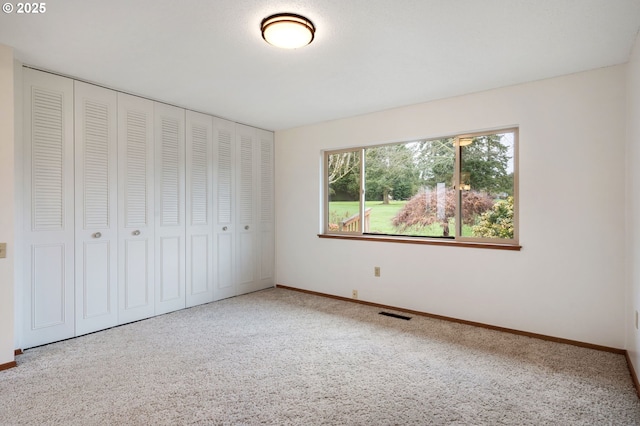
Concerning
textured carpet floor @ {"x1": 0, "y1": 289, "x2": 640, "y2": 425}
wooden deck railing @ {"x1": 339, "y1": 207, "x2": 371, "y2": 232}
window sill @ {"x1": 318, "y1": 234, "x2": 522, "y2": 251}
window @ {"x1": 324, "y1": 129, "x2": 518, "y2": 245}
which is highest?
window @ {"x1": 324, "y1": 129, "x2": 518, "y2": 245}

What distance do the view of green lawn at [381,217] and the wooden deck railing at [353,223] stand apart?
4cm

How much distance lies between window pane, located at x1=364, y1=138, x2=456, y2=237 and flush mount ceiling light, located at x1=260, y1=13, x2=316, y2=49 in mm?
2170

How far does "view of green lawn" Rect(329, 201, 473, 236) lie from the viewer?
3911 millimetres

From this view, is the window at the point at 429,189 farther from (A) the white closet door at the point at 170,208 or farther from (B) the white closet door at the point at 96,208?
(B) the white closet door at the point at 96,208

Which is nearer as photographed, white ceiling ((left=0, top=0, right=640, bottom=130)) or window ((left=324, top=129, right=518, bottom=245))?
white ceiling ((left=0, top=0, right=640, bottom=130))

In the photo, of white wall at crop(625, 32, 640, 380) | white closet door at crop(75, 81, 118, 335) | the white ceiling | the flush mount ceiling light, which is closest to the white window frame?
the white ceiling

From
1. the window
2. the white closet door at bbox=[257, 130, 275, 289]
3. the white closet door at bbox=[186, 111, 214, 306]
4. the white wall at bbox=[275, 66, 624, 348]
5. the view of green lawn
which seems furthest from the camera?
the white closet door at bbox=[257, 130, 275, 289]

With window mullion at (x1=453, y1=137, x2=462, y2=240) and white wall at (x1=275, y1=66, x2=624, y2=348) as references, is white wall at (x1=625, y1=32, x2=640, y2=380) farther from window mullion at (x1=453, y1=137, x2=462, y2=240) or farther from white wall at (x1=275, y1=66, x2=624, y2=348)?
window mullion at (x1=453, y1=137, x2=462, y2=240)

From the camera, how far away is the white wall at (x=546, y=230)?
282cm

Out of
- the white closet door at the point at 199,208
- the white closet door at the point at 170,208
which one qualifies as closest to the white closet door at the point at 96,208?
the white closet door at the point at 170,208

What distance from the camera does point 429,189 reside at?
3938mm

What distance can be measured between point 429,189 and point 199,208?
111 inches

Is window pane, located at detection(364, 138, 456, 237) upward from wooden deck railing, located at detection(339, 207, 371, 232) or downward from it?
upward

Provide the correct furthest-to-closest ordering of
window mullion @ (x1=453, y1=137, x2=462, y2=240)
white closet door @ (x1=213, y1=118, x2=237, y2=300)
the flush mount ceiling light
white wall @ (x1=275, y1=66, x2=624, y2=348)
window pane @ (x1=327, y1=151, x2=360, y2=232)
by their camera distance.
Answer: window pane @ (x1=327, y1=151, x2=360, y2=232) → white closet door @ (x1=213, y1=118, x2=237, y2=300) → window mullion @ (x1=453, y1=137, x2=462, y2=240) → white wall @ (x1=275, y1=66, x2=624, y2=348) → the flush mount ceiling light
